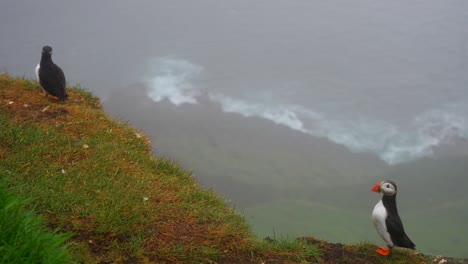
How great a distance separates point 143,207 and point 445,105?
17.8 meters

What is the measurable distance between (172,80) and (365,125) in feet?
28.1

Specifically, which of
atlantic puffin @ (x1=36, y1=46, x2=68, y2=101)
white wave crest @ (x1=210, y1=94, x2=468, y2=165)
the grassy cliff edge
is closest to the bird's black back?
atlantic puffin @ (x1=36, y1=46, x2=68, y2=101)

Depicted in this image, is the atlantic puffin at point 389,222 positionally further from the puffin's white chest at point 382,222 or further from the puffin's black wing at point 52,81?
the puffin's black wing at point 52,81

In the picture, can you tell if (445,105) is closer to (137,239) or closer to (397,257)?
(397,257)

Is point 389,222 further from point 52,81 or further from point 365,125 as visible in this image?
point 365,125

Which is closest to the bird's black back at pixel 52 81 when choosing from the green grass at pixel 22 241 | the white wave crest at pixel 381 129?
the green grass at pixel 22 241

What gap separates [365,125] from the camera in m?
18.8

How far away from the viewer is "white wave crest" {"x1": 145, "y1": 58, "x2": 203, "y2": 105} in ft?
66.2

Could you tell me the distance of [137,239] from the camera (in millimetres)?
4852

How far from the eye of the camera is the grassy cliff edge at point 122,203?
482cm

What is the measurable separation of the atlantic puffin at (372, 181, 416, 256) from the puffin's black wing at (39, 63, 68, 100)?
4939 mm

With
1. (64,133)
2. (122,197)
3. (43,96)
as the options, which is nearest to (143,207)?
(122,197)

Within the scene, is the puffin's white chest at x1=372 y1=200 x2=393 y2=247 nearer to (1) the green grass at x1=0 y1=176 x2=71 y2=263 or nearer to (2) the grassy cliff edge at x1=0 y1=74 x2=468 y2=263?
(2) the grassy cliff edge at x1=0 y1=74 x2=468 y2=263

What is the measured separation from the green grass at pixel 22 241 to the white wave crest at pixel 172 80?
54.1ft
